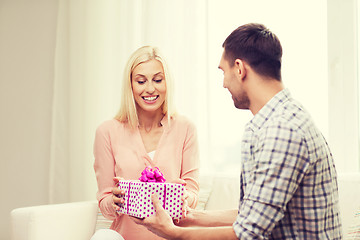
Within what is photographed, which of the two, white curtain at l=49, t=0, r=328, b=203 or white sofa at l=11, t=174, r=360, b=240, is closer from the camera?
white sofa at l=11, t=174, r=360, b=240

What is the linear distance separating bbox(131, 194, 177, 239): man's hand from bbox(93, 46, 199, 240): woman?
562 mm

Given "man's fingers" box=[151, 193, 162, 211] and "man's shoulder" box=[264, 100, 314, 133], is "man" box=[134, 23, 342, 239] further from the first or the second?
"man's fingers" box=[151, 193, 162, 211]

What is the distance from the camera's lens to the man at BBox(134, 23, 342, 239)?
1103mm

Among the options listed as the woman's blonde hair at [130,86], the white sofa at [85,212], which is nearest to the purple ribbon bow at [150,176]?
the woman's blonde hair at [130,86]

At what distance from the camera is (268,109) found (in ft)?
4.03

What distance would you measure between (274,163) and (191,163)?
3.42ft

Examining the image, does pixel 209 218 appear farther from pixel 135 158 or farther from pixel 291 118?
pixel 291 118

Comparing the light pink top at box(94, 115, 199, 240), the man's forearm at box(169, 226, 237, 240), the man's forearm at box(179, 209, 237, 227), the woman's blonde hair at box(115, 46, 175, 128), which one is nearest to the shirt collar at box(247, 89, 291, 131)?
the man's forearm at box(169, 226, 237, 240)

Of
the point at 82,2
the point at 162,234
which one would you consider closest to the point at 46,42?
the point at 82,2

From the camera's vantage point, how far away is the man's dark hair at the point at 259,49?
127cm

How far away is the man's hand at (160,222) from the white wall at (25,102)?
2386 millimetres

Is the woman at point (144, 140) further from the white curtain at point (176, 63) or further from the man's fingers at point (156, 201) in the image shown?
the white curtain at point (176, 63)

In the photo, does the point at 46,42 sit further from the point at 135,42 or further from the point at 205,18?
the point at 205,18

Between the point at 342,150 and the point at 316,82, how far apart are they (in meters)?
0.38
